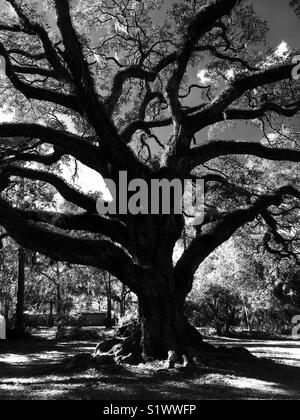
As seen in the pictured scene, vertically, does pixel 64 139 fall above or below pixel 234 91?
below

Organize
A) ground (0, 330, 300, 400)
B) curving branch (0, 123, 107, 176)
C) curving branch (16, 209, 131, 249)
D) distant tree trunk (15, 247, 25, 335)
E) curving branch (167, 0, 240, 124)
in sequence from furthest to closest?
1. distant tree trunk (15, 247, 25, 335)
2. curving branch (16, 209, 131, 249)
3. curving branch (167, 0, 240, 124)
4. curving branch (0, 123, 107, 176)
5. ground (0, 330, 300, 400)

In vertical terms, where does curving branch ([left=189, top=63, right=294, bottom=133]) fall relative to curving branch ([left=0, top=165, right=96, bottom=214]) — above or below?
above

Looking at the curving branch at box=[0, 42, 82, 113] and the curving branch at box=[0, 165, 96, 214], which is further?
the curving branch at box=[0, 165, 96, 214]

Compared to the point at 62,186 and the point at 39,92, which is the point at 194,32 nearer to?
the point at 39,92

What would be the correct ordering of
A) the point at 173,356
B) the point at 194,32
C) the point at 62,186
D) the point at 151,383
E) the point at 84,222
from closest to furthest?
the point at 151,383 < the point at 173,356 < the point at 84,222 < the point at 194,32 < the point at 62,186

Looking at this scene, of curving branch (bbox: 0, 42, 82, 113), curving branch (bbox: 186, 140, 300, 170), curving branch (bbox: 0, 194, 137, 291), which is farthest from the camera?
curving branch (bbox: 186, 140, 300, 170)

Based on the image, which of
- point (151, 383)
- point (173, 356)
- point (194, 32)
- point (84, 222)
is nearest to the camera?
point (151, 383)

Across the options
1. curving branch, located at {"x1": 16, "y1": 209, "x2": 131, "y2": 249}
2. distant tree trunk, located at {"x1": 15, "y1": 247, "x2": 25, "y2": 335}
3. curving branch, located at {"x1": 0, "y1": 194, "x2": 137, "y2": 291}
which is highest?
curving branch, located at {"x1": 16, "y1": 209, "x2": 131, "y2": 249}

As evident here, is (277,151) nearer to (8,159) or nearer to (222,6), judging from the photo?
(222,6)

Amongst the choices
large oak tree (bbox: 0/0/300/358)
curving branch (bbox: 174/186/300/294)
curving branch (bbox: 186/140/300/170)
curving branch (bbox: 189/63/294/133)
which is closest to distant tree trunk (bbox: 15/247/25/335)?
large oak tree (bbox: 0/0/300/358)

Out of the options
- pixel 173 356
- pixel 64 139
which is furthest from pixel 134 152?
pixel 173 356

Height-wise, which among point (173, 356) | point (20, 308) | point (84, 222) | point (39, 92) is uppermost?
point (39, 92)

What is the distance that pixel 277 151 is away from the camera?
1091 cm

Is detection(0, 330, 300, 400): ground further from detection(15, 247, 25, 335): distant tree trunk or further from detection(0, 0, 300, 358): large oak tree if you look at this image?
detection(15, 247, 25, 335): distant tree trunk
